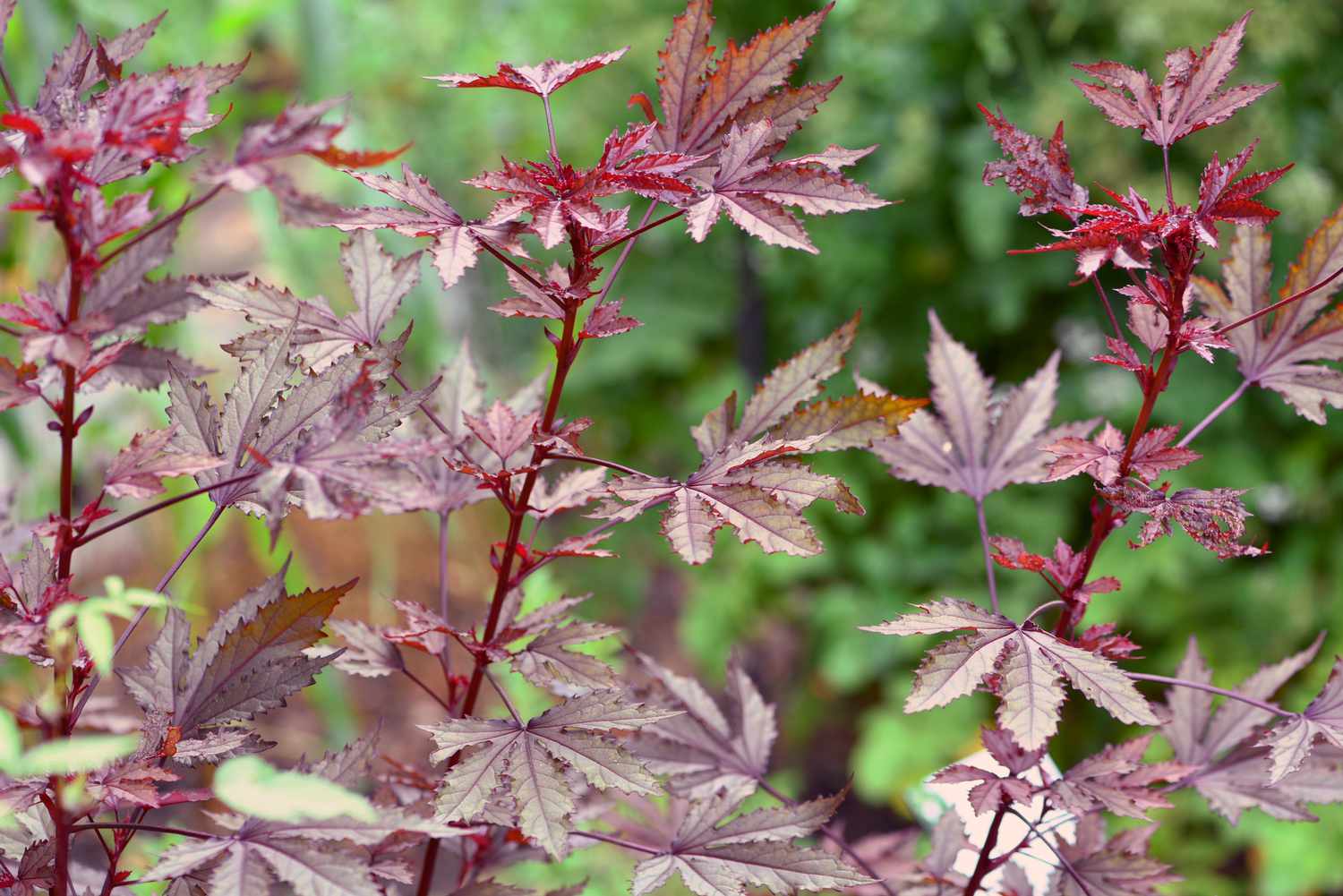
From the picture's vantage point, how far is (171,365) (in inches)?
29.7

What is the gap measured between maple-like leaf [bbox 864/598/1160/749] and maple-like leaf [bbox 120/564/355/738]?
1.17 feet

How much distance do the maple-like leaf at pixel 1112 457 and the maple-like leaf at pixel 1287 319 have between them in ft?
0.50

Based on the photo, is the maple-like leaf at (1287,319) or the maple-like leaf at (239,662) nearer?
the maple-like leaf at (239,662)

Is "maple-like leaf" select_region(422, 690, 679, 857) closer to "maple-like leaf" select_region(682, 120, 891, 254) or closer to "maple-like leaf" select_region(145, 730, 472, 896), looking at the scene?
"maple-like leaf" select_region(145, 730, 472, 896)

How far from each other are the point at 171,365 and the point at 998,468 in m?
0.66

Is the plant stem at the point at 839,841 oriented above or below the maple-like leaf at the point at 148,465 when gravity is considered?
below

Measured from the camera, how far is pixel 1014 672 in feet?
2.36

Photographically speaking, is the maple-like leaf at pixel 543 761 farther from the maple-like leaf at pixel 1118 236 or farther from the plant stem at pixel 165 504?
the maple-like leaf at pixel 1118 236

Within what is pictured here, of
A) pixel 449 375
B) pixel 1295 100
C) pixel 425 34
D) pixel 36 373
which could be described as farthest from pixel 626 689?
pixel 425 34

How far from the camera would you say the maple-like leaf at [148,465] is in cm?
64

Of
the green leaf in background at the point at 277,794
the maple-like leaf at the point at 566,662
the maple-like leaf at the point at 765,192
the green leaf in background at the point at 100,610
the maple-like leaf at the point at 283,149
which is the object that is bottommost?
the maple-like leaf at the point at 566,662

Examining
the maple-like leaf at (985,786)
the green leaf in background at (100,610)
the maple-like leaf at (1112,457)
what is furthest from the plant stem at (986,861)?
the green leaf in background at (100,610)

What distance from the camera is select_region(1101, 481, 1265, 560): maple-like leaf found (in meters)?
0.71

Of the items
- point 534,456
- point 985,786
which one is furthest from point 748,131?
point 985,786
